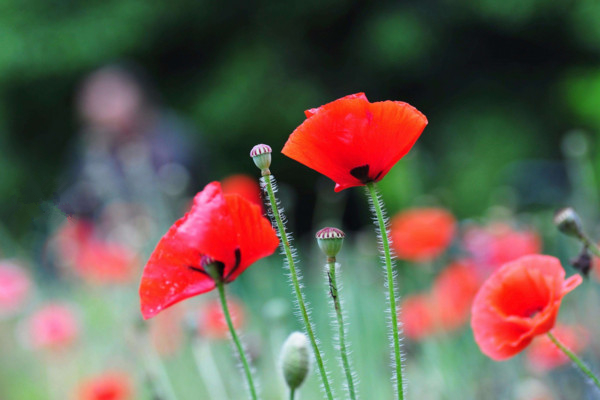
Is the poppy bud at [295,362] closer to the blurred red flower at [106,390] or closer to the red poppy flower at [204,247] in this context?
the red poppy flower at [204,247]

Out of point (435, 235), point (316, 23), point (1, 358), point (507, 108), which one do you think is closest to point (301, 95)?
point (316, 23)

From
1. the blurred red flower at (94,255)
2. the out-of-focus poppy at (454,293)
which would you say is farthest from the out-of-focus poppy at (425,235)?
the blurred red flower at (94,255)

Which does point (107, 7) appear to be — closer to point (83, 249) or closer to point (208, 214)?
point (83, 249)

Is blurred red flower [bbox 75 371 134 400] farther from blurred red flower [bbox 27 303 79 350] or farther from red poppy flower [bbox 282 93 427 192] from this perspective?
red poppy flower [bbox 282 93 427 192]

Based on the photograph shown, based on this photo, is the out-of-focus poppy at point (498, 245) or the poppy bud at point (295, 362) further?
the out-of-focus poppy at point (498, 245)

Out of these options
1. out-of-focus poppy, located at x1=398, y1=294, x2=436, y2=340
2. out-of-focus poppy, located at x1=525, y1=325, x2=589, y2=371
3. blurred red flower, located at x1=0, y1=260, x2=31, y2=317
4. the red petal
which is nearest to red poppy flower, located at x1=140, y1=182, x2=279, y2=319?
the red petal
